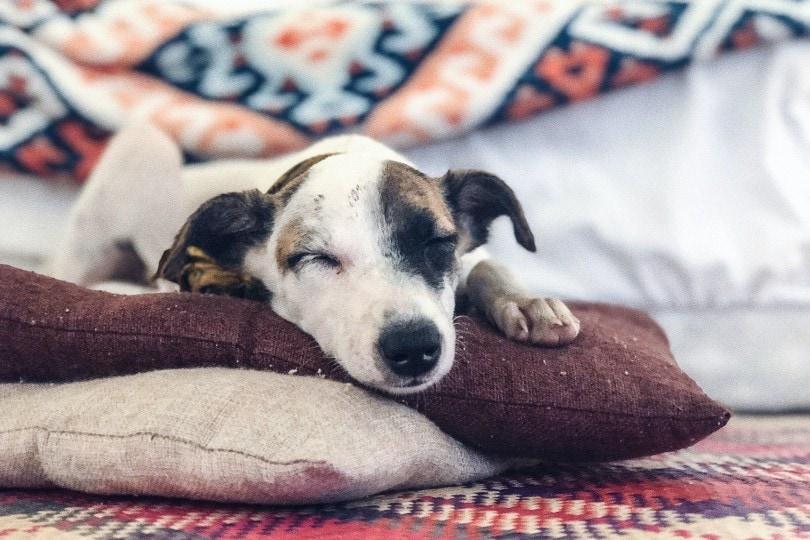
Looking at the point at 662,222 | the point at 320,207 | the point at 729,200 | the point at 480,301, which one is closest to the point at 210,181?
the point at 320,207

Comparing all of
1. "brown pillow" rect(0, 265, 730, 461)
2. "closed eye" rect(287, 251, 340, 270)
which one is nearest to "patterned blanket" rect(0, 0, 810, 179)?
"closed eye" rect(287, 251, 340, 270)

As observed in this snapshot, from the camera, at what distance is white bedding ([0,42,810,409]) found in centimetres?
209

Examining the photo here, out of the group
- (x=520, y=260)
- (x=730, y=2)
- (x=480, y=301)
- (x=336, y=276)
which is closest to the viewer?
(x=336, y=276)

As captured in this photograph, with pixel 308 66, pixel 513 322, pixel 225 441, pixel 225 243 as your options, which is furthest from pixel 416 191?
pixel 308 66

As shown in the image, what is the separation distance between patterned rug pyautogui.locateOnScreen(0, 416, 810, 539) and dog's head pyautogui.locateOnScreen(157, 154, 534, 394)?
8.2 inches

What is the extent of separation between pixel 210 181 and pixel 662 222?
1168 mm

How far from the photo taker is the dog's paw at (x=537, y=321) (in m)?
1.32

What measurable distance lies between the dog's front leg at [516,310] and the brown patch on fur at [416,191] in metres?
0.14

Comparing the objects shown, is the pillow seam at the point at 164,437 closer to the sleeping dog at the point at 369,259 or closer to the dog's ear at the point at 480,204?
the sleeping dog at the point at 369,259

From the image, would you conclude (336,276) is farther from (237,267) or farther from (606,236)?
(606,236)

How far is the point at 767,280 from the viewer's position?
2082 millimetres

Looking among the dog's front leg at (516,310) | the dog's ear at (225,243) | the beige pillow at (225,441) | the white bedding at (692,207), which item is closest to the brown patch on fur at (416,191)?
the dog's front leg at (516,310)

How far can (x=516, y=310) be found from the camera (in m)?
1.39

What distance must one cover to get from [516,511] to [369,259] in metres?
→ 0.49
